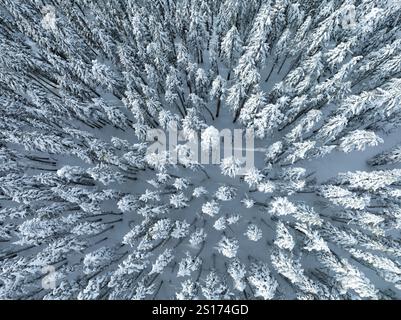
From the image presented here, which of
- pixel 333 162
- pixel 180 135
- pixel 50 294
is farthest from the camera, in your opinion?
pixel 333 162

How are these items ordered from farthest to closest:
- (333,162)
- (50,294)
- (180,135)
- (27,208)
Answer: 1. (333,162)
2. (180,135)
3. (27,208)
4. (50,294)

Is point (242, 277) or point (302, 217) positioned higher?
point (302, 217)

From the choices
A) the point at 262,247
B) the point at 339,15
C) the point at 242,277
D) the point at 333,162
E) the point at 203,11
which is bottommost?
the point at 242,277

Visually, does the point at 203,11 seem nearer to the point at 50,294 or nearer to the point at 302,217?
the point at 302,217

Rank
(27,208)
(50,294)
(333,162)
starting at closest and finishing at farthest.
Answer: (50,294) < (27,208) < (333,162)

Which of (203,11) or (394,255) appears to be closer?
(394,255)
